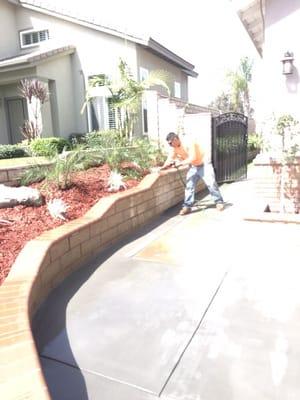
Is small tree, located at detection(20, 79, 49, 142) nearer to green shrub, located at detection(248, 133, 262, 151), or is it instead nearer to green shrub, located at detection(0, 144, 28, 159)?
green shrub, located at detection(0, 144, 28, 159)

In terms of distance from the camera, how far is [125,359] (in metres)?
2.34

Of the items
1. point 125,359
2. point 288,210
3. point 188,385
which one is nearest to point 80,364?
point 125,359

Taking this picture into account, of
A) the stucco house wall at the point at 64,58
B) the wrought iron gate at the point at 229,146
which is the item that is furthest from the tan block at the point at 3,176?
the stucco house wall at the point at 64,58

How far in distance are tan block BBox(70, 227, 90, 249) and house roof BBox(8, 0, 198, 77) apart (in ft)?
35.0

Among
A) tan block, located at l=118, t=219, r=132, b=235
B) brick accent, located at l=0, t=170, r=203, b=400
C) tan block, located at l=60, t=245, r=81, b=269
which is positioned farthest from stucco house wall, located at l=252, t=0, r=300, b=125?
tan block, located at l=60, t=245, r=81, b=269

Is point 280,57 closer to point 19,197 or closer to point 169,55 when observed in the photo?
point 19,197

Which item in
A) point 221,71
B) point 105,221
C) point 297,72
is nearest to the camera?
point 105,221

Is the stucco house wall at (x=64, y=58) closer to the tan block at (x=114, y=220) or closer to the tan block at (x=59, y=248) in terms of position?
the tan block at (x=114, y=220)

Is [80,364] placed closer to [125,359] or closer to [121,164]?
[125,359]

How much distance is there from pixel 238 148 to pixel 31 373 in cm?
934

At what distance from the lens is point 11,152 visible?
9.85 metres

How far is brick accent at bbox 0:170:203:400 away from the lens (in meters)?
1.81

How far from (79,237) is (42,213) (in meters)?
0.76

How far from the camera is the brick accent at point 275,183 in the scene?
18.2ft
